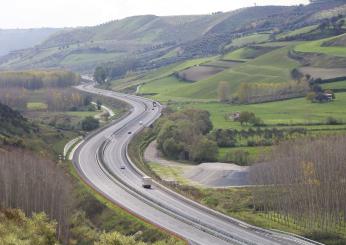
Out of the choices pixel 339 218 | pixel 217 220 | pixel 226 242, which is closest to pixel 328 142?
pixel 339 218

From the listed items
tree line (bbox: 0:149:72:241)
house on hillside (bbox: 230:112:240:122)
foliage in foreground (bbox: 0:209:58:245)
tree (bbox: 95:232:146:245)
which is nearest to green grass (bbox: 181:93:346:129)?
house on hillside (bbox: 230:112:240:122)

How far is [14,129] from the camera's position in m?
142

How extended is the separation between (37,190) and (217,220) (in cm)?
2652

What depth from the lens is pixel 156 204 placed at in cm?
9694

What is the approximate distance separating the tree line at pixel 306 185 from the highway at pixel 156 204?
442 inches

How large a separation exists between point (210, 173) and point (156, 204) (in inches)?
1073

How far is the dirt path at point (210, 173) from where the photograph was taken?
383ft

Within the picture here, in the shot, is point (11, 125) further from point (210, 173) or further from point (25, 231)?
point (25, 231)

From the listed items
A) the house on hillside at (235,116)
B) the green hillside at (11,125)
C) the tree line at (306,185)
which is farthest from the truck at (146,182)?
the house on hillside at (235,116)

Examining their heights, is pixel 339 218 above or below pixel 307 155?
below

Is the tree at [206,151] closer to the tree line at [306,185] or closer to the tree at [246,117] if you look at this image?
the tree line at [306,185]

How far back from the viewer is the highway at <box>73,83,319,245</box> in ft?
254

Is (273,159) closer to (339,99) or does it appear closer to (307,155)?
(307,155)

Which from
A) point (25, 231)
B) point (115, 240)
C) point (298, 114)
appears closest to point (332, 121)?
point (298, 114)
